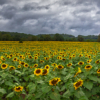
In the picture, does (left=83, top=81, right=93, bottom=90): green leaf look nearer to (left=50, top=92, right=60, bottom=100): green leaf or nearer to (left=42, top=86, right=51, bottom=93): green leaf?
(left=50, top=92, right=60, bottom=100): green leaf

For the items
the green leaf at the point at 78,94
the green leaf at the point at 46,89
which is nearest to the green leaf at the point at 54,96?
the green leaf at the point at 46,89

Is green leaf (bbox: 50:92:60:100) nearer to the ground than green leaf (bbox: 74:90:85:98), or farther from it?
nearer to the ground

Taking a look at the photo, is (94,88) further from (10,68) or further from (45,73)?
(10,68)

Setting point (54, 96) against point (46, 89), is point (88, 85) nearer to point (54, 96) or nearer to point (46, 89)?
point (54, 96)

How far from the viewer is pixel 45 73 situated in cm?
240

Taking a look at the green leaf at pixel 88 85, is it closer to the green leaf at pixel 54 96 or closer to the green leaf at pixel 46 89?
the green leaf at pixel 54 96

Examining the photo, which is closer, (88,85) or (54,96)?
(54,96)

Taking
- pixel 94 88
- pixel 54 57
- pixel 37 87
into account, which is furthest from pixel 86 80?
pixel 54 57

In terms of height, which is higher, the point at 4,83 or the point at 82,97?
the point at 82,97

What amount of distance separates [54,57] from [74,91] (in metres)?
4.43

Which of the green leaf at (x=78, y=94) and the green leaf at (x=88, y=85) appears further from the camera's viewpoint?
the green leaf at (x=88, y=85)

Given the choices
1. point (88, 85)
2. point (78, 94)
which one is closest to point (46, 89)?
point (78, 94)

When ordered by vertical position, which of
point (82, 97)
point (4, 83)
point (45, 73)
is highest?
point (45, 73)

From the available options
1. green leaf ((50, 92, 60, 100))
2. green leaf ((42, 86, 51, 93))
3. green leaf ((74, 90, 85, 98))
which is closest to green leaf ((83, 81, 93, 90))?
green leaf ((74, 90, 85, 98))
